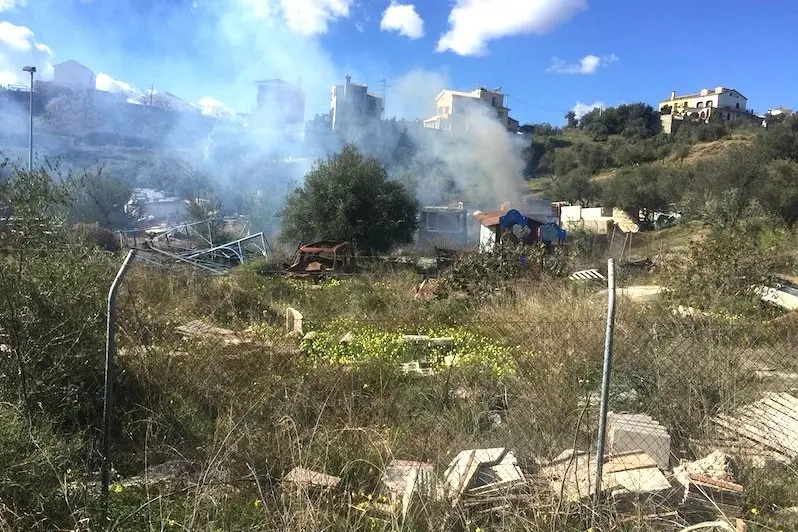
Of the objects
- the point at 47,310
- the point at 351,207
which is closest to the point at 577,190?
the point at 351,207

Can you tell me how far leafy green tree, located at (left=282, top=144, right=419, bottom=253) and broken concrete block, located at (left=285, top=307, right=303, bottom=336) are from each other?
1184cm

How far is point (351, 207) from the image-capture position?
19.6 meters

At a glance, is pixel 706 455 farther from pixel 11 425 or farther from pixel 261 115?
pixel 261 115

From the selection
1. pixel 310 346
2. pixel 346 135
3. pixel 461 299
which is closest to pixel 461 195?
pixel 346 135

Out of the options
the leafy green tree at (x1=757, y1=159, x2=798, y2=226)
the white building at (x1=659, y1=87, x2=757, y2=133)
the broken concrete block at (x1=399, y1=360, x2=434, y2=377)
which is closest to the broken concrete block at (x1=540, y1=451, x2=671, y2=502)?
the broken concrete block at (x1=399, y1=360, x2=434, y2=377)

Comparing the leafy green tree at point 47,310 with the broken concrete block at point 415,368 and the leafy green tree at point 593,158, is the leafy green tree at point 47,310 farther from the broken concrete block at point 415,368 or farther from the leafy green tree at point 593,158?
the leafy green tree at point 593,158

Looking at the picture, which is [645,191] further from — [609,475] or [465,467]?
[465,467]

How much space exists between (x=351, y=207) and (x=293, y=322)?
12416mm

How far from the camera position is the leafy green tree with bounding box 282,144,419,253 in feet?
64.5

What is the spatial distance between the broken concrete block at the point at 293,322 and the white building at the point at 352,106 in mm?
46030

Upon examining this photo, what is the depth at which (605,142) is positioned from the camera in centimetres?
6166

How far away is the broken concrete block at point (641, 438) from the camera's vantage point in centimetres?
309

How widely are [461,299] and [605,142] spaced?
58.4m

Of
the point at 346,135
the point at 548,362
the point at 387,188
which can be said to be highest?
the point at 346,135
